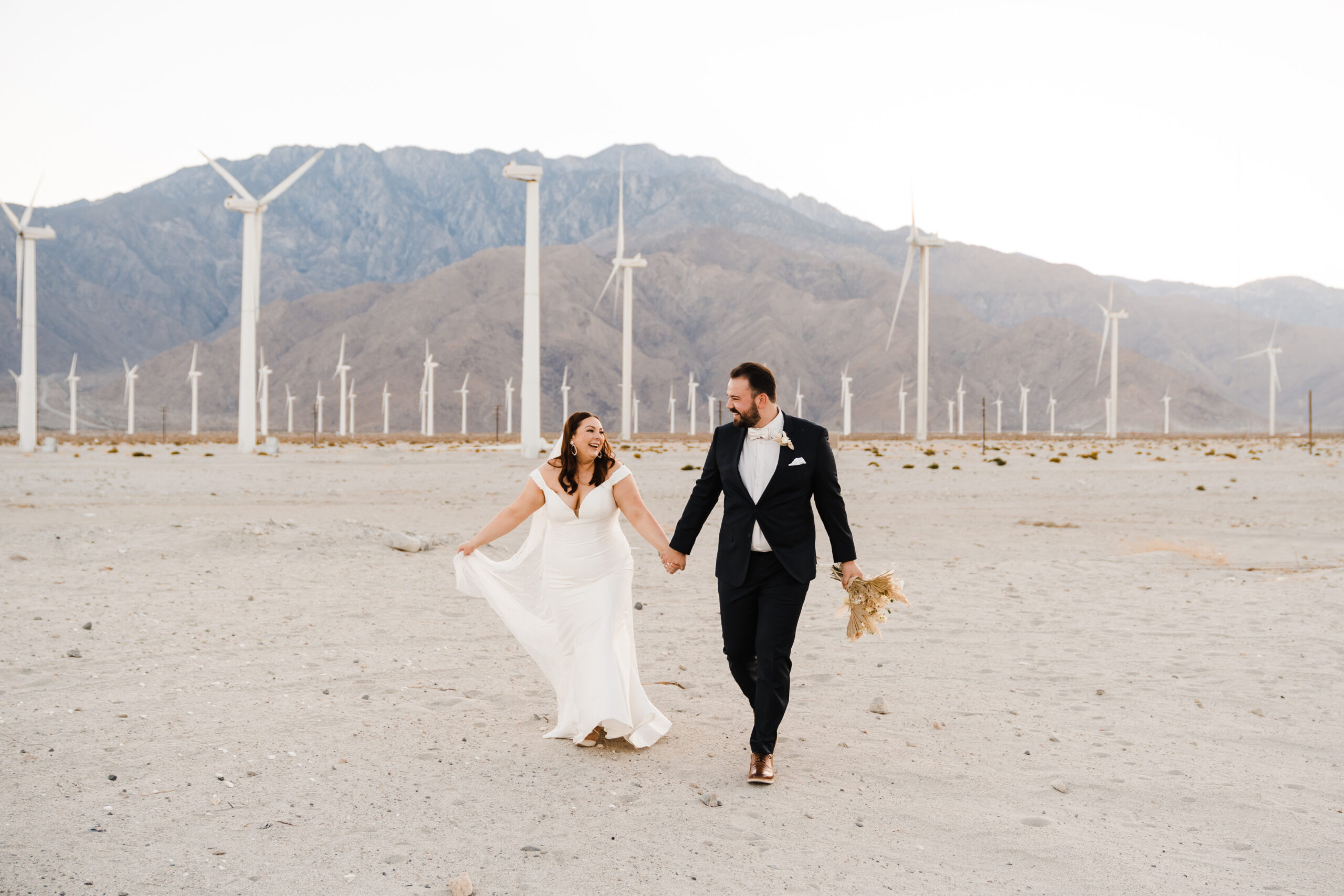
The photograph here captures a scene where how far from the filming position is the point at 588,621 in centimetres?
613

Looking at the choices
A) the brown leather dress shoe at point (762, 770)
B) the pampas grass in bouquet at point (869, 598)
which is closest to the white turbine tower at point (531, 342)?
the pampas grass in bouquet at point (869, 598)

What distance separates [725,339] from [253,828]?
187 meters

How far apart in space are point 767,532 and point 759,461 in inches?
15.6

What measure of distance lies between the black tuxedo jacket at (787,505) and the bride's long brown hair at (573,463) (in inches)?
23.4

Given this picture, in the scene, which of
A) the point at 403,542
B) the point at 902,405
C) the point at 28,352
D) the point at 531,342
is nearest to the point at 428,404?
the point at 902,405

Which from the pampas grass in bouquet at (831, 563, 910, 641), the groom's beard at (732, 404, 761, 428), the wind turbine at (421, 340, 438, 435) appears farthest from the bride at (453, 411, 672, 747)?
the wind turbine at (421, 340, 438, 435)

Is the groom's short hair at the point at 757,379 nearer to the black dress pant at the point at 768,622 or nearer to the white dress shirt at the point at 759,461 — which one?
the white dress shirt at the point at 759,461

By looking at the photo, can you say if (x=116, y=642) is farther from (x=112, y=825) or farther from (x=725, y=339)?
(x=725, y=339)

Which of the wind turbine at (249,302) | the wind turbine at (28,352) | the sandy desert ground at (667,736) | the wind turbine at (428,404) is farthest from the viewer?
the wind turbine at (428,404)

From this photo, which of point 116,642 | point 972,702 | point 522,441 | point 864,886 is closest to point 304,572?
point 116,642

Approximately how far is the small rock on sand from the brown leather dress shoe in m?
10.1

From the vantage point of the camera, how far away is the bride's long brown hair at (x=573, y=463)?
6.07 metres

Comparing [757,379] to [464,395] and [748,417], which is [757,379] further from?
[464,395]

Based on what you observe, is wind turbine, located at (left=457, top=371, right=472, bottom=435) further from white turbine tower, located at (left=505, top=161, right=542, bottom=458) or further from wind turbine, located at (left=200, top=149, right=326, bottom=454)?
white turbine tower, located at (left=505, top=161, right=542, bottom=458)
